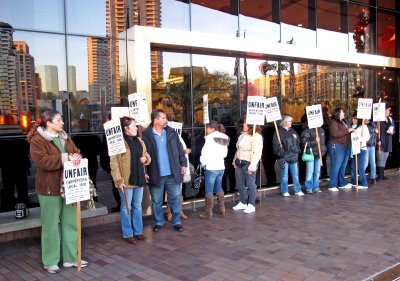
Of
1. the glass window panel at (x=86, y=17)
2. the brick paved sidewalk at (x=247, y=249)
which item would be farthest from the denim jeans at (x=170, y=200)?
the glass window panel at (x=86, y=17)

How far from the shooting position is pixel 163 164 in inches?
262

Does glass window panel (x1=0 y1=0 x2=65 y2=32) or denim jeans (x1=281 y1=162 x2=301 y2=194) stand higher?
glass window panel (x1=0 y1=0 x2=65 y2=32)

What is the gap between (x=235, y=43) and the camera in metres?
8.97

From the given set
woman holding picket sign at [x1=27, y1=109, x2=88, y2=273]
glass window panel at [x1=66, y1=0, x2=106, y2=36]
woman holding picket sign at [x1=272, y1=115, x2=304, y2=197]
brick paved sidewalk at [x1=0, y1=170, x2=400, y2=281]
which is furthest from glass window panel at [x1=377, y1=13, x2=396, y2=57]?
woman holding picket sign at [x1=27, y1=109, x2=88, y2=273]

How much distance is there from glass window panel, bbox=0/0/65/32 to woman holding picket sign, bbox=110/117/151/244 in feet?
7.41

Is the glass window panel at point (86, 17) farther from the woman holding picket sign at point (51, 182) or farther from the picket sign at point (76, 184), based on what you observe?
the picket sign at point (76, 184)

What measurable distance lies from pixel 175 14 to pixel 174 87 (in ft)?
4.87

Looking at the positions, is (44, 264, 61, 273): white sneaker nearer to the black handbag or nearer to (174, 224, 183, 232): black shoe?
(174, 224, 183, 232): black shoe

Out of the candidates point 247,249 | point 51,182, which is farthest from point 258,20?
point 51,182

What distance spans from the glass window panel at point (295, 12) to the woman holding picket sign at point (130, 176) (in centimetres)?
578

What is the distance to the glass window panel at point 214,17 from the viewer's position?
865 centimetres

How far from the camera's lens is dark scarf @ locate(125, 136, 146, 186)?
6074 mm

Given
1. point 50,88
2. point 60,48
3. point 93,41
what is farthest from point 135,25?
point 50,88

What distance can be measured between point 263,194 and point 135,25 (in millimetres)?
4860
